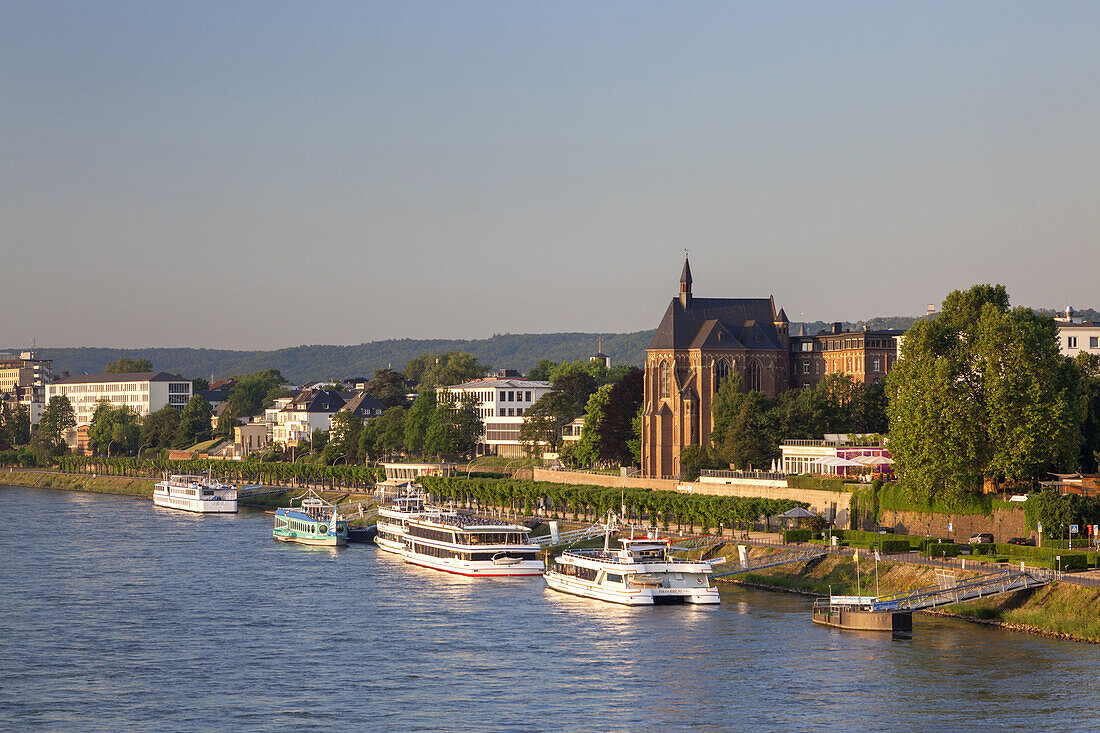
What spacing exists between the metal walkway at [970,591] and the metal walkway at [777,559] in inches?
615

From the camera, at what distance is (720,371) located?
516 ft

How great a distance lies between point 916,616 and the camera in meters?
81.5

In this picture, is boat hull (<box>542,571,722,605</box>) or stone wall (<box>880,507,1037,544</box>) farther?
stone wall (<box>880,507,1037,544</box>)

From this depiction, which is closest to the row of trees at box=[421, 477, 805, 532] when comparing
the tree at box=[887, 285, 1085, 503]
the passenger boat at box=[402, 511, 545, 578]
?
the passenger boat at box=[402, 511, 545, 578]

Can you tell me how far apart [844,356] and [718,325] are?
1503 centimetres

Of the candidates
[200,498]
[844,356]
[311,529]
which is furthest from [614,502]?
[200,498]

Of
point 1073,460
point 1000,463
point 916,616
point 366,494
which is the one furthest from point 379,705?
point 366,494

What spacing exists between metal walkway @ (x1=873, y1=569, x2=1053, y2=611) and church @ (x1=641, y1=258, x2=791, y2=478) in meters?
73.1

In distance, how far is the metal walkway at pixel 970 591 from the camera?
255 feet

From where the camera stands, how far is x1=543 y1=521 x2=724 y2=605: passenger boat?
91.1m

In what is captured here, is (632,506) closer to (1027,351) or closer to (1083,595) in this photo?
(1027,351)

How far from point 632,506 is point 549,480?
44.3 m

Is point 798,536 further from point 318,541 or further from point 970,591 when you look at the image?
point 318,541

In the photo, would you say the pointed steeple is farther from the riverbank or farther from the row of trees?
the riverbank
